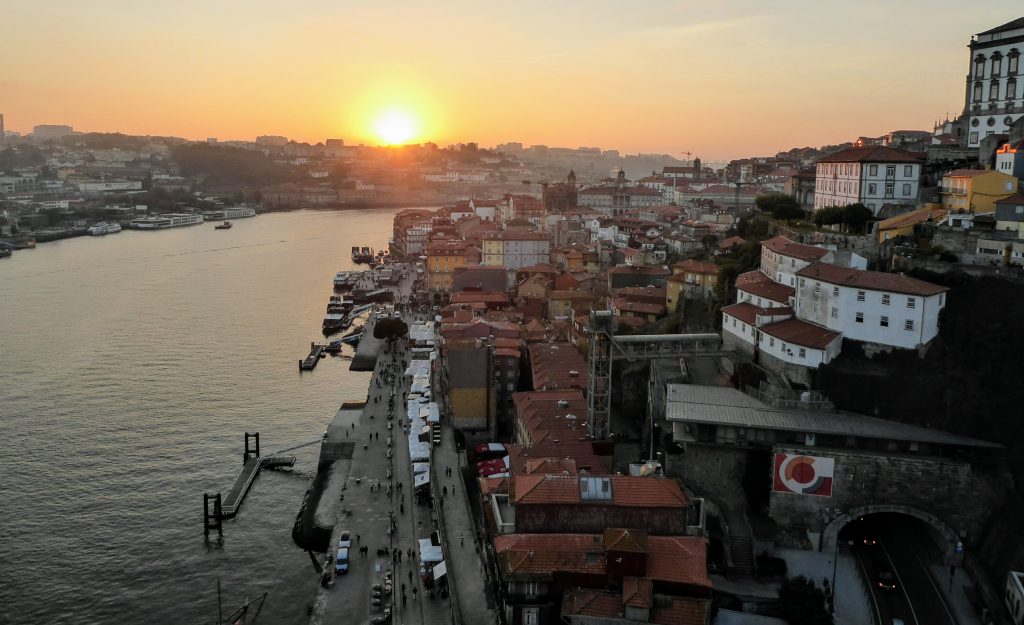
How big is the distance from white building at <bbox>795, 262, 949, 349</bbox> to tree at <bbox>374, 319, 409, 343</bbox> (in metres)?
10.3

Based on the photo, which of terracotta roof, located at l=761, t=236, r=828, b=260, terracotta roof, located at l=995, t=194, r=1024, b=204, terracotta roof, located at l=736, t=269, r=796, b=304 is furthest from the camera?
terracotta roof, located at l=736, t=269, r=796, b=304

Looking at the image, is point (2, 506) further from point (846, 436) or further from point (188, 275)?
point (188, 275)

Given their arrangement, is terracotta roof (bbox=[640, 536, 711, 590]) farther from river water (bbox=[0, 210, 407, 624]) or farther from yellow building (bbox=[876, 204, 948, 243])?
yellow building (bbox=[876, 204, 948, 243])

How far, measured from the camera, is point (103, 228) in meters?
45.1

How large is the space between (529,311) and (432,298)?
587 centimetres

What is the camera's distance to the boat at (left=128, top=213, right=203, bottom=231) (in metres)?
47.9

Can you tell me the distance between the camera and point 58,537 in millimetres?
9992

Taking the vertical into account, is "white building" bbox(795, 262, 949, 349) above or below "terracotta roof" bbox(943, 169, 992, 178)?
below

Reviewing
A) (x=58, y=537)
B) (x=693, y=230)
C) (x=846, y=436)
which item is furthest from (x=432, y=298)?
(x=846, y=436)

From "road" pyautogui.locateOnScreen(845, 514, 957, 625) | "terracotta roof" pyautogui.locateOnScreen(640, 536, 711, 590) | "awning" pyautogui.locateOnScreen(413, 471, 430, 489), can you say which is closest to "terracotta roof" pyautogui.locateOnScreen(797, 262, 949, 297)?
"road" pyautogui.locateOnScreen(845, 514, 957, 625)

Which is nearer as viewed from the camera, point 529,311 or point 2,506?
point 2,506

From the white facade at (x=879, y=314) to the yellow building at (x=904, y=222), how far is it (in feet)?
6.20

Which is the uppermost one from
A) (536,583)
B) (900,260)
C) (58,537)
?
(900,260)

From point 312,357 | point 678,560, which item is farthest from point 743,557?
point 312,357
